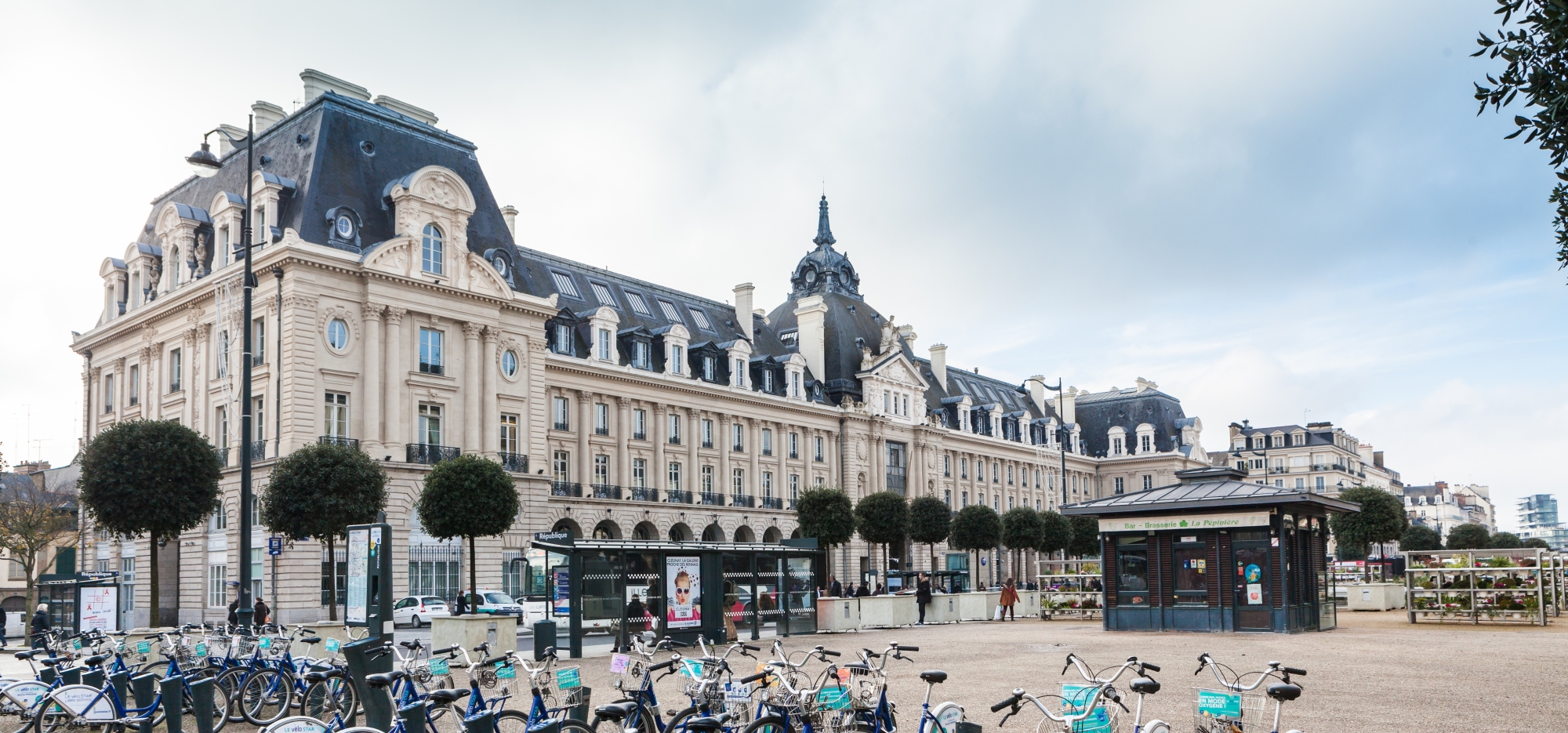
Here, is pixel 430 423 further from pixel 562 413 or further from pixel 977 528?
pixel 977 528

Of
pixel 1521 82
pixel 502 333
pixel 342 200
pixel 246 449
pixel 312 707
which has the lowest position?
pixel 312 707

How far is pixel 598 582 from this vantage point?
26469 mm

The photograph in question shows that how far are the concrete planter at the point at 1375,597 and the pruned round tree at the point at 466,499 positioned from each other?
107 ft

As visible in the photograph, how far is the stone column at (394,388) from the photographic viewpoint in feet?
143

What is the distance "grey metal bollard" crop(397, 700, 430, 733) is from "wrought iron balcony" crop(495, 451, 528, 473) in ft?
124

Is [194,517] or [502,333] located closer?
[194,517]

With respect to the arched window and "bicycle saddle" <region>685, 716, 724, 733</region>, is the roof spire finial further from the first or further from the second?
"bicycle saddle" <region>685, 716, 724, 733</region>

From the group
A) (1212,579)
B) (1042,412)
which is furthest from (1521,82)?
(1042,412)

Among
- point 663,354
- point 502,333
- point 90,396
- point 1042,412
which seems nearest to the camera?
point 502,333

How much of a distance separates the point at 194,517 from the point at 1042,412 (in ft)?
262

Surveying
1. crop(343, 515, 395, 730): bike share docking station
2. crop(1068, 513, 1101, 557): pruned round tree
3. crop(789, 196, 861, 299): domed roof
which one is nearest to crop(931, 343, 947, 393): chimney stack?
crop(789, 196, 861, 299): domed roof

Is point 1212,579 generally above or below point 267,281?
below

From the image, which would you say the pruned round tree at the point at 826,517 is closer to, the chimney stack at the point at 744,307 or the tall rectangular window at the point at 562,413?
the tall rectangular window at the point at 562,413

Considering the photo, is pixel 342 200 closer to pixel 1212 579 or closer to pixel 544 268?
pixel 544 268
